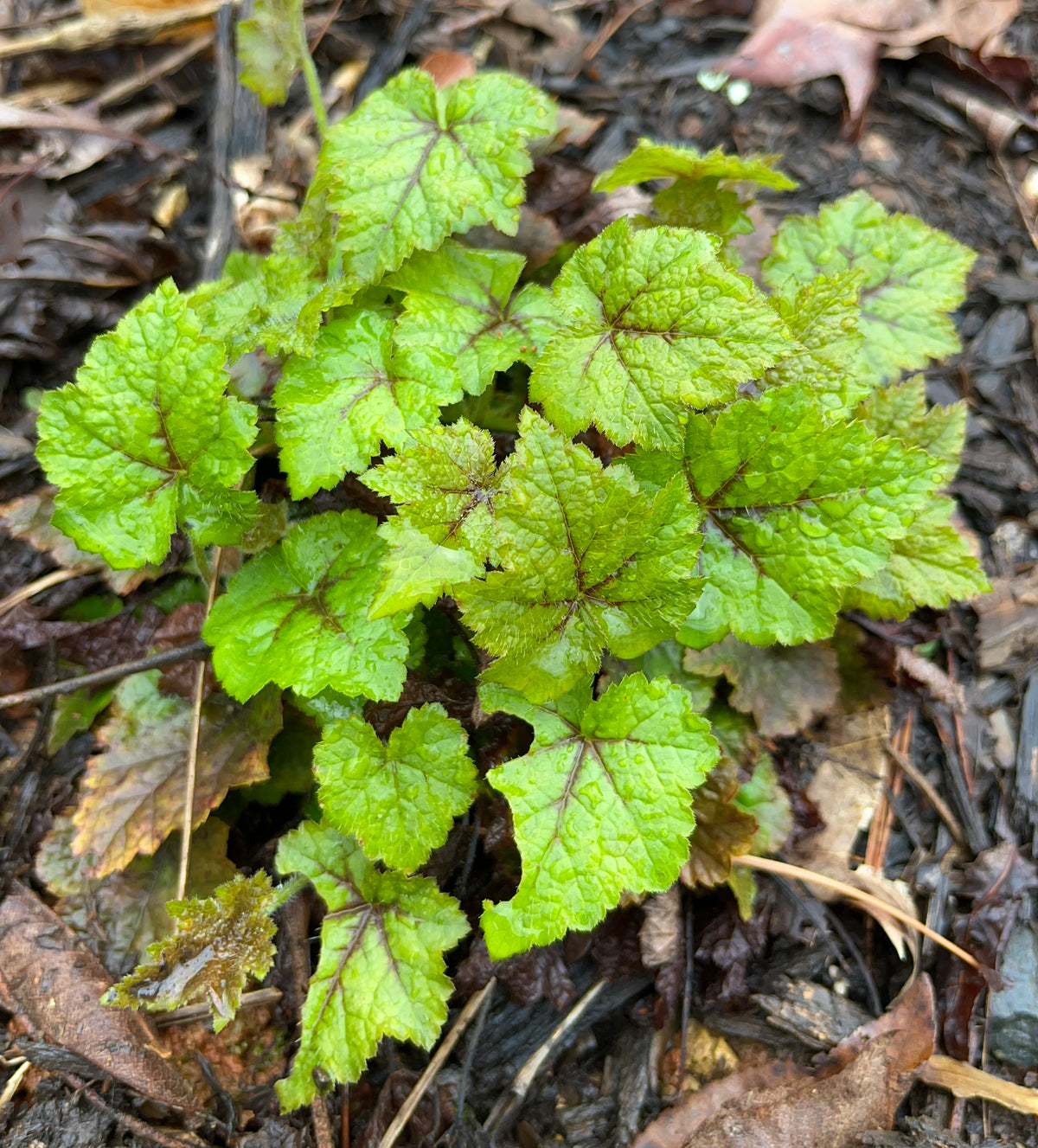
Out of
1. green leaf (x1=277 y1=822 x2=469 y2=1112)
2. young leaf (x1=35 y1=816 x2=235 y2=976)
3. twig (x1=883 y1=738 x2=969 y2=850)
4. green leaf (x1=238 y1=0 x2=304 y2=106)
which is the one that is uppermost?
green leaf (x1=238 y1=0 x2=304 y2=106)

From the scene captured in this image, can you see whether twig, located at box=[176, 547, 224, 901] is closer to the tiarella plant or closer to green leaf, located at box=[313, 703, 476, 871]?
the tiarella plant

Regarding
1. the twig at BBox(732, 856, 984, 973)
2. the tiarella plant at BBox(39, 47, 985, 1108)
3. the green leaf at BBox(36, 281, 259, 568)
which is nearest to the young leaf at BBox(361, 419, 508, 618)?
the tiarella plant at BBox(39, 47, 985, 1108)

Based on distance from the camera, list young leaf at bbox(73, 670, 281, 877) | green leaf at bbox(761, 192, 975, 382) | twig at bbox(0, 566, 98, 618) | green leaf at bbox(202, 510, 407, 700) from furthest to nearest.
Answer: twig at bbox(0, 566, 98, 618)
green leaf at bbox(761, 192, 975, 382)
young leaf at bbox(73, 670, 281, 877)
green leaf at bbox(202, 510, 407, 700)

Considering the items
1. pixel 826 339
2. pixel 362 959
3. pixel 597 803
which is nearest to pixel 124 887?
pixel 362 959

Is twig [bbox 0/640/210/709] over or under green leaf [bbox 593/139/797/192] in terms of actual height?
under

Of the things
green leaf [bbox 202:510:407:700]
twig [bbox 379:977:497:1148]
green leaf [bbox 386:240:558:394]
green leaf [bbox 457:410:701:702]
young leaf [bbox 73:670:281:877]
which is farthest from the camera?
young leaf [bbox 73:670:281:877]

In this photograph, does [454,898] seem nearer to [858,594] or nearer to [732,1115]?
[732,1115]
